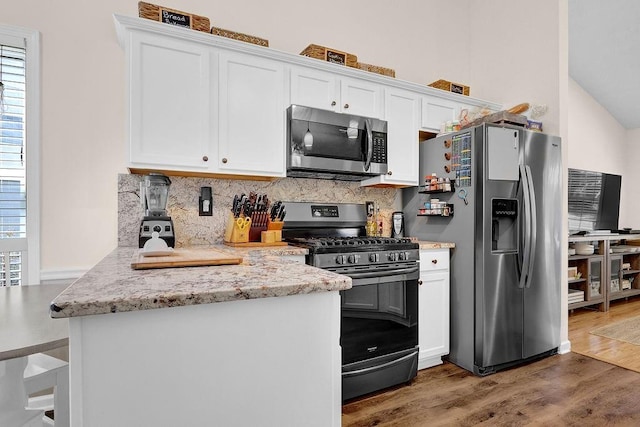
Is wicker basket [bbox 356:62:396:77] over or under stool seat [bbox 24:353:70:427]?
over

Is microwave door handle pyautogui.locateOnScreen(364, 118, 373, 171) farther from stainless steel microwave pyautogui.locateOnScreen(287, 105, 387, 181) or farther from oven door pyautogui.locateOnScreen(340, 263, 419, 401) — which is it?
oven door pyautogui.locateOnScreen(340, 263, 419, 401)

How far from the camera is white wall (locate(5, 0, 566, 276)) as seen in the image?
226 cm

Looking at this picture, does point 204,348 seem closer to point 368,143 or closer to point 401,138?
point 368,143

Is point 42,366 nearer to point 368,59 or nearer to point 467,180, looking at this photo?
point 467,180

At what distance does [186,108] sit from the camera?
2.25 metres

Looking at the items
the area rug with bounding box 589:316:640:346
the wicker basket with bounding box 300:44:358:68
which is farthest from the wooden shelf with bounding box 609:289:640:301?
the wicker basket with bounding box 300:44:358:68

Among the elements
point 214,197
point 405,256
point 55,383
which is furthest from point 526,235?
point 55,383

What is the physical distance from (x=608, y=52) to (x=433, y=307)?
15.2 feet

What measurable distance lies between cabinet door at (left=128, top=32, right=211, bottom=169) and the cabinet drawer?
172 cm

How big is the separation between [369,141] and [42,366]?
2.33 metres

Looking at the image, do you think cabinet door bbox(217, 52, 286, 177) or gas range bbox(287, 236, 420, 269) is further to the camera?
cabinet door bbox(217, 52, 286, 177)

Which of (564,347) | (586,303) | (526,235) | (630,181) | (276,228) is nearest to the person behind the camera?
(276,228)

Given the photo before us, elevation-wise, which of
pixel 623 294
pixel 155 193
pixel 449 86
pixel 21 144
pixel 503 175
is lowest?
pixel 623 294

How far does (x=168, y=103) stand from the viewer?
221 centimetres
